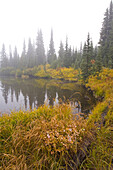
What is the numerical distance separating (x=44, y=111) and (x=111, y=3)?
1515 inches

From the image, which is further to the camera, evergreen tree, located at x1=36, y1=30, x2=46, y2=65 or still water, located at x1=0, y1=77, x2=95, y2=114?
evergreen tree, located at x1=36, y1=30, x2=46, y2=65

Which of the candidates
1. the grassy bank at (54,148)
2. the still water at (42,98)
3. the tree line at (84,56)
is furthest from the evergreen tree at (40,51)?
the grassy bank at (54,148)

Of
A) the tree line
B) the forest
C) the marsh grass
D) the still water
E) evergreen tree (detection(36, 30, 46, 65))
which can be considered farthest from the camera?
evergreen tree (detection(36, 30, 46, 65))

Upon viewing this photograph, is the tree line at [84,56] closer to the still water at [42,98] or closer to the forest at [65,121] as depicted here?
the forest at [65,121]

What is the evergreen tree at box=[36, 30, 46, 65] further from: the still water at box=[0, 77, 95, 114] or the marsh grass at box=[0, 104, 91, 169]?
the marsh grass at box=[0, 104, 91, 169]

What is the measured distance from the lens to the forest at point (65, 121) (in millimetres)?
2131

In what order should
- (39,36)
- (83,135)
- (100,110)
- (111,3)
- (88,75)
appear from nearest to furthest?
(83,135) → (100,110) → (88,75) → (111,3) → (39,36)

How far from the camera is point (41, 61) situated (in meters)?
54.4

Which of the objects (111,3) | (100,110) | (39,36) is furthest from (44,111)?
(39,36)

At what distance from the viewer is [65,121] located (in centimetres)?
293


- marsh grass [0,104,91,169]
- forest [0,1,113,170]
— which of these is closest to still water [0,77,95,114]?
forest [0,1,113,170]

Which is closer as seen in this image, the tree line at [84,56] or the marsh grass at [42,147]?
the marsh grass at [42,147]

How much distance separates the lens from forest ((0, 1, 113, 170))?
2.13 metres

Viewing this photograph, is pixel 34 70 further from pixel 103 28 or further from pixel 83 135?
pixel 83 135
